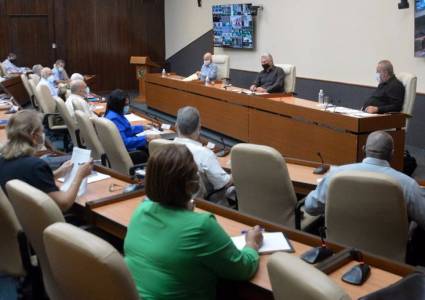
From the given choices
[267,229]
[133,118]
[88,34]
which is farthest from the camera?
[88,34]

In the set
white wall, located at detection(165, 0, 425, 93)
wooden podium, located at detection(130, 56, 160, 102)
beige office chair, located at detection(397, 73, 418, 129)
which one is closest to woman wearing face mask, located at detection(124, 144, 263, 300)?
beige office chair, located at detection(397, 73, 418, 129)

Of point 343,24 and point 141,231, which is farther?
point 343,24

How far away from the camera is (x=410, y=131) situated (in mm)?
7672

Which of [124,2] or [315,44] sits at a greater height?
[124,2]

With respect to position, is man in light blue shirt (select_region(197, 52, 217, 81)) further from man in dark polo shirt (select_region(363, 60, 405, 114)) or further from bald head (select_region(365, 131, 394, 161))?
bald head (select_region(365, 131, 394, 161))

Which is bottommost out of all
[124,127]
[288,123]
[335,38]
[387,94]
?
[288,123]

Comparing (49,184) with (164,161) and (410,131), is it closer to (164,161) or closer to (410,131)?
(164,161)

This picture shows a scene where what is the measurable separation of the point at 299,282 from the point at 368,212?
152 centimetres

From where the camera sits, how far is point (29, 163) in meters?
2.92

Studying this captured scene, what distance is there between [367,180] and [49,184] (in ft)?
5.58

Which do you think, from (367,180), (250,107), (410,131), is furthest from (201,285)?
(410,131)

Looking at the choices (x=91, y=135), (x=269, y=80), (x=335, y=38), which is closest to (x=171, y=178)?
(x=91, y=135)

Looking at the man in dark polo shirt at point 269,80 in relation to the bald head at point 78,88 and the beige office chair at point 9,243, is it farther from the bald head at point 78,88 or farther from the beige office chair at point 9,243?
the beige office chair at point 9,243

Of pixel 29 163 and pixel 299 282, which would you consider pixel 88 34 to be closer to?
pixel 29 163
